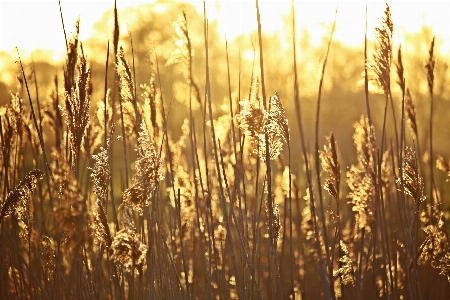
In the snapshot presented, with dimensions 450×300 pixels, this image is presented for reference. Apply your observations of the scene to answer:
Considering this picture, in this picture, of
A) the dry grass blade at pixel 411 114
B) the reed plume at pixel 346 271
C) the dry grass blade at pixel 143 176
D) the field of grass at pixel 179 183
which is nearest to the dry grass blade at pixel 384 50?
the field of grass at pixel 179 183

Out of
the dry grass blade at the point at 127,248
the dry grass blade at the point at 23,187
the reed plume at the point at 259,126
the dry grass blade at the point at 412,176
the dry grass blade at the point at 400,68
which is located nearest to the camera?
the dry grass blade at the point at 127,248

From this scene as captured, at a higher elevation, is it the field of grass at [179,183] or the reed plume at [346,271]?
the field of grass at [179,183]

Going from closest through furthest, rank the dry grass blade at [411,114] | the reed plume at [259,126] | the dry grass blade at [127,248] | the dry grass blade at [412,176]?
the dry grass blade at [127,248]
the reed plume at [259,126]
the dry grass blade at [412,176]
the dry grass blade at [411,114]

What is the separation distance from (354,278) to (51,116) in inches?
64.5

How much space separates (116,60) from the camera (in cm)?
216

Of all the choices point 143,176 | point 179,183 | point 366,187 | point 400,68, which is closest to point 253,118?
point 143,176

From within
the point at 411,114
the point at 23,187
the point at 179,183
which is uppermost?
the point at 411,114

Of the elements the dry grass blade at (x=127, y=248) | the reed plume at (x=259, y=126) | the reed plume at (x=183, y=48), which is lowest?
the dry grass blade at (x=127, y=248)

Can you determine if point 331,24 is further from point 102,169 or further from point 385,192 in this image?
point 385,192

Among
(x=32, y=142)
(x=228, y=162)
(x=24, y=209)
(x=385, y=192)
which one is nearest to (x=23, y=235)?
(x=24, y=209)

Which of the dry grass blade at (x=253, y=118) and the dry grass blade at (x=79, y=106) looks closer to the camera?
the dry grass blade at (x=79, y=106)

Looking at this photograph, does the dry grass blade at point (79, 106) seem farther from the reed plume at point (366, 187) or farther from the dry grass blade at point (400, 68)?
the dry grass blade at point (400, 68)

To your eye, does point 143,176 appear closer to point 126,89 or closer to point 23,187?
point 23,187

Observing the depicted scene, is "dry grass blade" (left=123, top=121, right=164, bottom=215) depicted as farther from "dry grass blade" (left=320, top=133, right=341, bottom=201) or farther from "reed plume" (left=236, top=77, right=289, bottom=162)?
"dry grass blade" (left=320, top=133, right=341, bottom=201)
